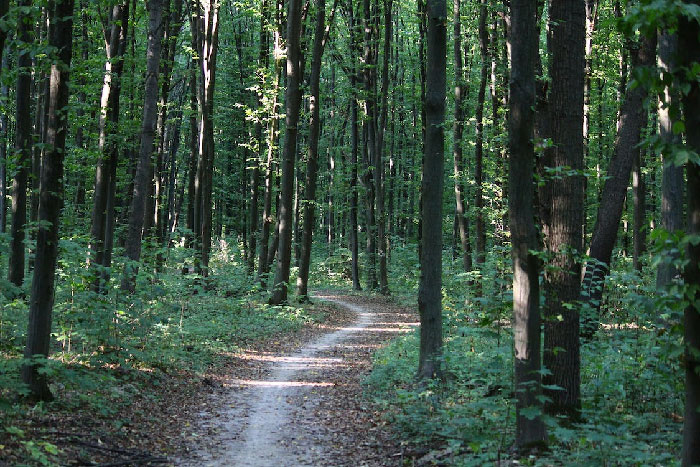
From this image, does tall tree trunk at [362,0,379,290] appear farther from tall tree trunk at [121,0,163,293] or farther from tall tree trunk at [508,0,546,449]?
tall tree trunk at [508,0,546,449]

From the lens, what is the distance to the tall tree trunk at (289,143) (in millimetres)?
18844

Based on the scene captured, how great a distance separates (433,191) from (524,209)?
4159 mm

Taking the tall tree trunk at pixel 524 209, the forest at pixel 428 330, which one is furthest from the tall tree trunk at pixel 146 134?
the tall tree trunk at pixel 524 209

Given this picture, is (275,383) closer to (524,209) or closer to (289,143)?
(524,209)

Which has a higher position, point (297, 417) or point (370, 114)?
point (370, 114)

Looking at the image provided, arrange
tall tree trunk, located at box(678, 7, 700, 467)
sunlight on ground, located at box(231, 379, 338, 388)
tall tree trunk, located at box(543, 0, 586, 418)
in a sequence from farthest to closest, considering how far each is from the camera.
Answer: sunlight on ground, located at box(231, 379, 338, 388) < tall tree trunk, located at box(543, 0, 586, 418) < tall tree trunk, located at box(678, 7, 700, 467)

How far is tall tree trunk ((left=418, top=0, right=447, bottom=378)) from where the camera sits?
30.7ft

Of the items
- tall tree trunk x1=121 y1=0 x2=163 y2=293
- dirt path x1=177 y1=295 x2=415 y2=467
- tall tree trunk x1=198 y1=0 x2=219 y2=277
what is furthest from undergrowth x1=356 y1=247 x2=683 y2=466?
tall tree trunk x1=198 y1=0 x2=219 y2=277

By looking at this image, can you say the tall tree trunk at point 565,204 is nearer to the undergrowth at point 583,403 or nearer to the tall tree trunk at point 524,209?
the undergrowth at point 583,403

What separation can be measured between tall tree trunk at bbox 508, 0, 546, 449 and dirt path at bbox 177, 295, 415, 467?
76.5 inches

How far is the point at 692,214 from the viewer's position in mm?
3730

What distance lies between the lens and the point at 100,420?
23.2 ft

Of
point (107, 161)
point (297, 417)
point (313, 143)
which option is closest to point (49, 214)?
point (297, 417)

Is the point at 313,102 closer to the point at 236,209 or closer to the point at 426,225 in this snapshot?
the point at 426,225
